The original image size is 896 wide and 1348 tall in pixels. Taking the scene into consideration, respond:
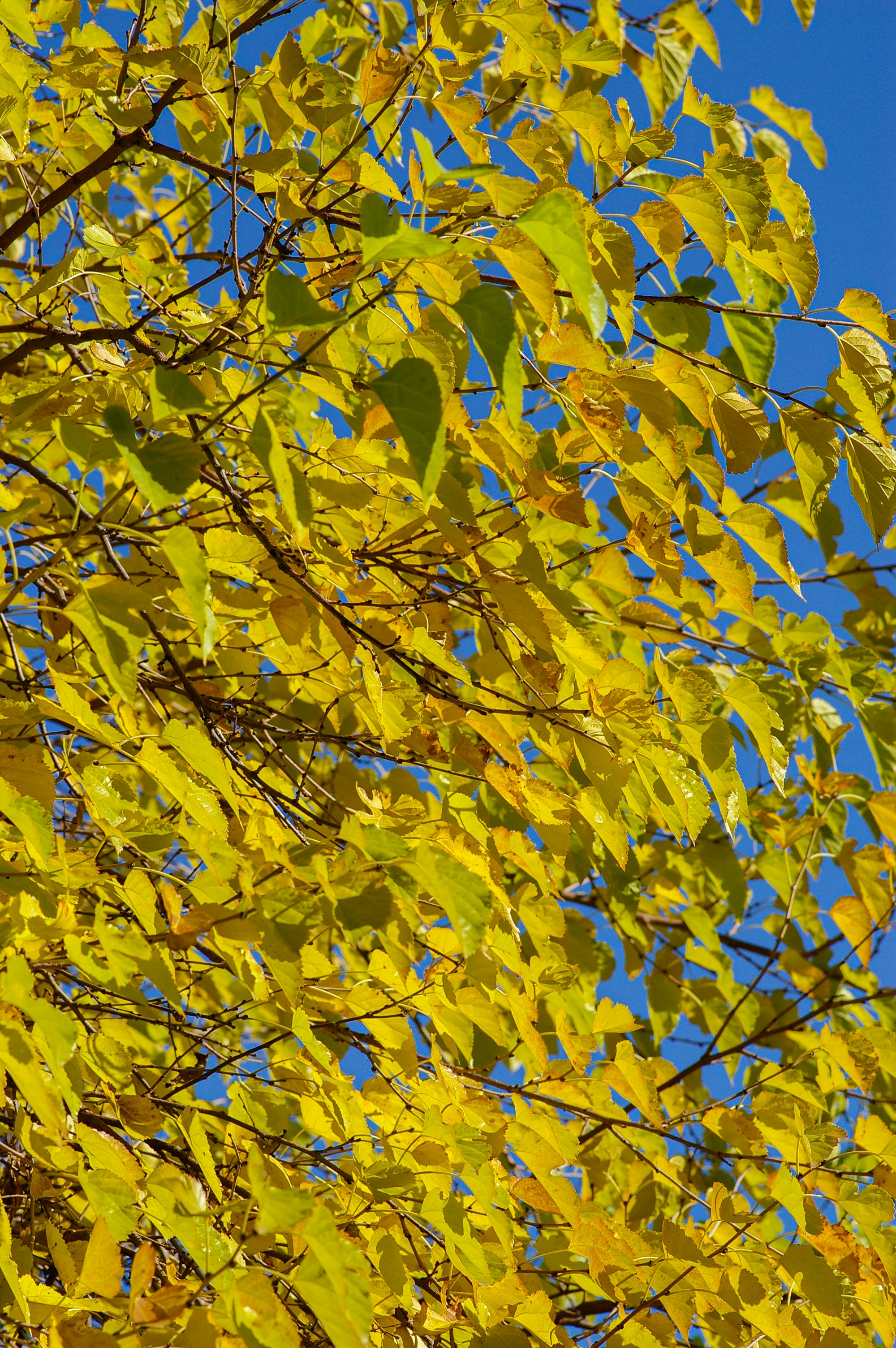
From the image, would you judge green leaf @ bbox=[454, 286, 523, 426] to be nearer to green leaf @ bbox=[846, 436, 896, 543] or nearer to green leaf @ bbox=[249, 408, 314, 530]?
green leaf @ bbox=[249, 408, 314, 530]

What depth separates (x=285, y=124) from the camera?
147 cm

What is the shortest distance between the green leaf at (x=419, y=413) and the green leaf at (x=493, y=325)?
0.05 meters

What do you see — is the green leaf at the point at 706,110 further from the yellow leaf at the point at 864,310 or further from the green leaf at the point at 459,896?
the green leaf at the point at 459,896

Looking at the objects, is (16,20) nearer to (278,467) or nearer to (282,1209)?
(278,467)

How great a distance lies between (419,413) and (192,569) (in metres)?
0.23

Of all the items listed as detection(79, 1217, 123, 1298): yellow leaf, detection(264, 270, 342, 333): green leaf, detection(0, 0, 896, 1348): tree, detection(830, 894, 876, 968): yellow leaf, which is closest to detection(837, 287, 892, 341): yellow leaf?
detection(0, 0, 896, 1348): tree

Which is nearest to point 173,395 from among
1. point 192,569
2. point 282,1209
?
point 192,569

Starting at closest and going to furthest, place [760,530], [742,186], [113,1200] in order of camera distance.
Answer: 1. [113,1200]
2. [742,186]
3. [760,530]

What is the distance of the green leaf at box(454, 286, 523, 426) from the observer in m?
0.88

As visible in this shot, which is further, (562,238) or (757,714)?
(757,714)

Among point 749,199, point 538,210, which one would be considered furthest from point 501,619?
point 538,210

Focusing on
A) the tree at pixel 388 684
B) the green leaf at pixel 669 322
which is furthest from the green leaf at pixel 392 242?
the green leaf at pixel 669 322

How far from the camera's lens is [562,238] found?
2.57ft

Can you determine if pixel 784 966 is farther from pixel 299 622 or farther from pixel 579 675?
pixel 299 622
